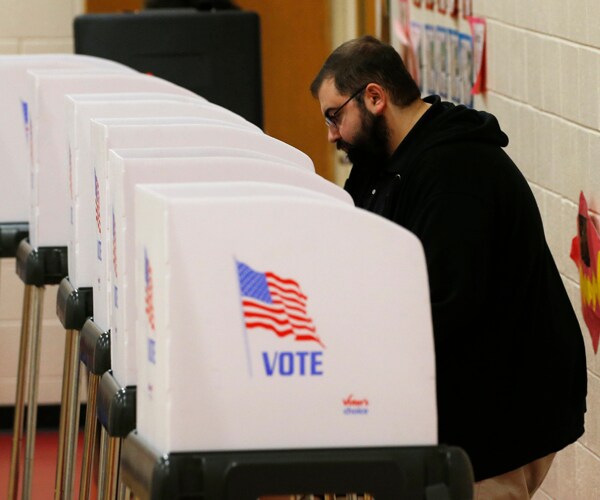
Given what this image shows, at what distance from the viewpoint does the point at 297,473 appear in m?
1.76

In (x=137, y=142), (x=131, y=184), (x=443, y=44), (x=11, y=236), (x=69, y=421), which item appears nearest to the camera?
(x=131, y=184)

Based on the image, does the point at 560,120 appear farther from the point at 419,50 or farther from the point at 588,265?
the point at 419,50

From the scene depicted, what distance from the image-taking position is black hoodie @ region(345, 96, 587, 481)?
2.58 m

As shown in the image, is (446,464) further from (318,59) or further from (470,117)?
(318,59)

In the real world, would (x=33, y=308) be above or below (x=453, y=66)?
below

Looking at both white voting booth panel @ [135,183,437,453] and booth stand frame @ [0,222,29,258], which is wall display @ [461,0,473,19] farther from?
white voting booth panel @ [135,183,437,453]

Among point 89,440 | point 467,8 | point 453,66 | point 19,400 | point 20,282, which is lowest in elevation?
point 20,282

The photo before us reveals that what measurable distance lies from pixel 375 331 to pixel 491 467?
1.02m

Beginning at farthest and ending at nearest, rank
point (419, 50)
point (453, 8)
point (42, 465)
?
point (42, 465) < point (419, 50) < point (453, 8)

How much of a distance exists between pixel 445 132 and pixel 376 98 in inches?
8.5

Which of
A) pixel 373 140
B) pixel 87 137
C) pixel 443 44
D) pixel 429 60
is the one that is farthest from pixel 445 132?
pixel 429 60

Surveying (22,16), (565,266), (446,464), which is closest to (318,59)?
(22,16)

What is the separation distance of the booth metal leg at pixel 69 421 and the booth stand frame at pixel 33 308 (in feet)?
0.44

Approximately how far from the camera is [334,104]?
9.62ft
